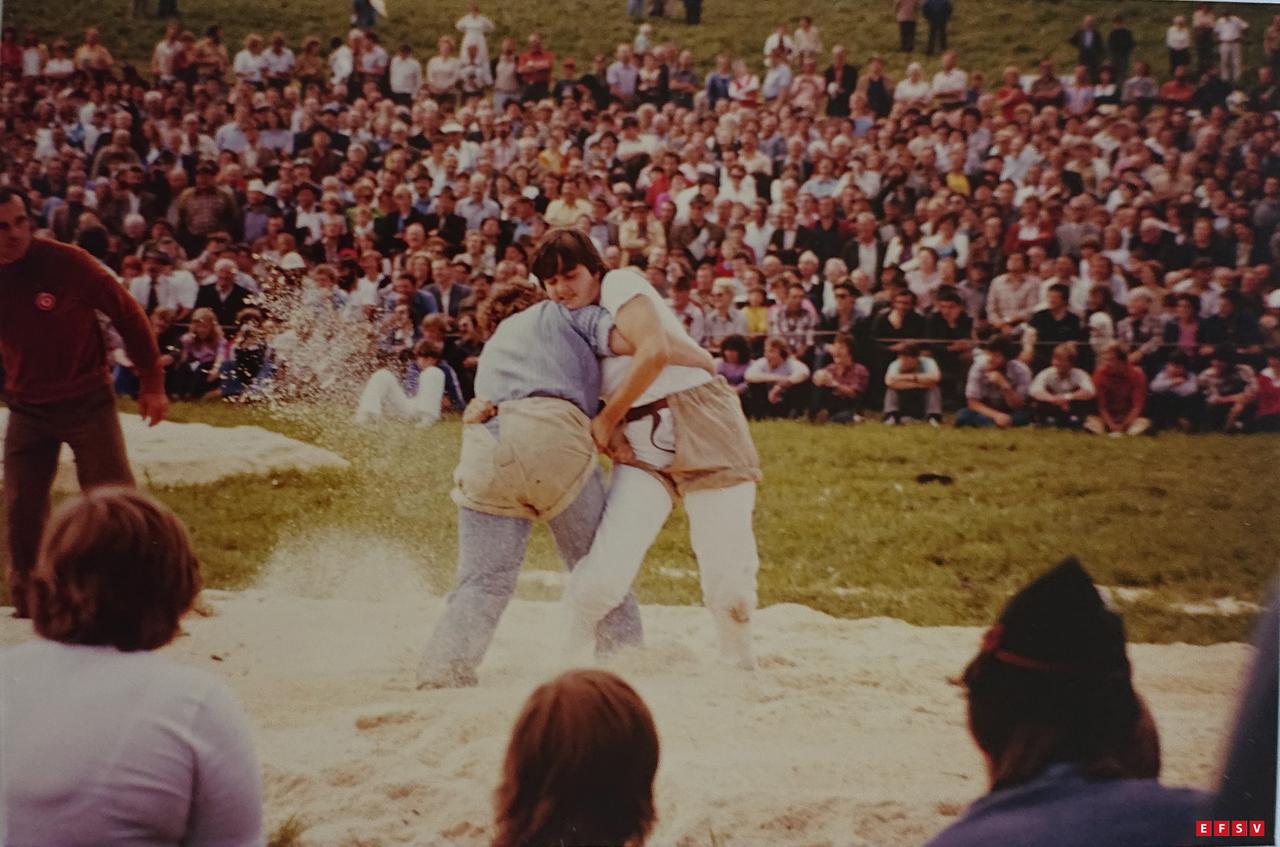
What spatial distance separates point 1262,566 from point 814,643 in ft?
4.27

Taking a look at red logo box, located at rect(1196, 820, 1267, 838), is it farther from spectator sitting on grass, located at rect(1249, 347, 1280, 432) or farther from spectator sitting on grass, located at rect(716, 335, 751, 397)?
spectator sitting on grass, located at rect(716, 335, 751, 397)

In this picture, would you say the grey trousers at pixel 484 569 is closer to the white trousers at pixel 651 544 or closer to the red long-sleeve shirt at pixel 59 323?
the white trousers at pixel 651 544

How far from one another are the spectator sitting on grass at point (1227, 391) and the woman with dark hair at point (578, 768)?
2.30 m

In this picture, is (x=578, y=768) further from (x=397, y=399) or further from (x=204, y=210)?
(x=204, y=210)

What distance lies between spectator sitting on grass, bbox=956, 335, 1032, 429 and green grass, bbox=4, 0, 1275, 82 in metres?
0.79

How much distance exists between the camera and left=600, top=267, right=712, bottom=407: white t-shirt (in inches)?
139

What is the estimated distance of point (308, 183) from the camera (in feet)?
12.5

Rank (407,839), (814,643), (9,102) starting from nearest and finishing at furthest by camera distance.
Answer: (407,839) → (9,102) → (814,643)

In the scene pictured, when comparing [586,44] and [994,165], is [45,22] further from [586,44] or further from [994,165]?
[994,165]

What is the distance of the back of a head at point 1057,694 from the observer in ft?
7.23

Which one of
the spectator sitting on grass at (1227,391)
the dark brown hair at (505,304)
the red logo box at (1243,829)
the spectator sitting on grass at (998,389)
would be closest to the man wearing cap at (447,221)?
the dark brown hair at (505,304)

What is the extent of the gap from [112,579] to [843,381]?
2.38m

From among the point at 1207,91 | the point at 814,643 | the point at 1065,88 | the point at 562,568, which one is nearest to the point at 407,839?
the point at 562,568

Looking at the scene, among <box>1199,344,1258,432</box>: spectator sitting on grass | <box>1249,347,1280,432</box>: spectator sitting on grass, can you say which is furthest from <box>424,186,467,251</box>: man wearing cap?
<box>1249,347,1280,432</box>: spectator sitting on grass
